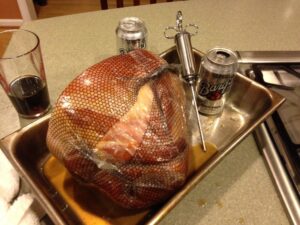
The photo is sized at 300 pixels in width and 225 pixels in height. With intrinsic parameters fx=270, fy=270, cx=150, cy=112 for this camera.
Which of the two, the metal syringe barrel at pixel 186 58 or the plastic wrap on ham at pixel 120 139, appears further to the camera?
the metal syringe barrel at pixel 186 58

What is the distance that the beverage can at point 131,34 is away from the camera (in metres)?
0.53

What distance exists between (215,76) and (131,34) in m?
0.18

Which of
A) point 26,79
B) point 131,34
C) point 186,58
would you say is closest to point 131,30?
point 131,34

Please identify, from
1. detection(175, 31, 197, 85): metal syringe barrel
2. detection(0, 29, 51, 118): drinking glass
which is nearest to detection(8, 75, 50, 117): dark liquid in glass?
detection(0, 29, 51, 118): drinking glass

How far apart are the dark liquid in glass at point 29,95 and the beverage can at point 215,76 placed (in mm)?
322

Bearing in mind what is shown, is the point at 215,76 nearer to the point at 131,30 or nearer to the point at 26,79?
the point at 131,30

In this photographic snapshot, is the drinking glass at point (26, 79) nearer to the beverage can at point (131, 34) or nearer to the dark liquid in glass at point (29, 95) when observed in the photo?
the dark liquid in glass at point (29, 95)

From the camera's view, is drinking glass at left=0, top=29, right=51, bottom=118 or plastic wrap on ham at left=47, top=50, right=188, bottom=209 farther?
drinking glass at left=0, top=29, right=51, bottom=118

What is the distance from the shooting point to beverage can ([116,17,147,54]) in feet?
1.74

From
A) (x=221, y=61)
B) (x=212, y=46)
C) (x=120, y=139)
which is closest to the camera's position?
(x=120, y=139)

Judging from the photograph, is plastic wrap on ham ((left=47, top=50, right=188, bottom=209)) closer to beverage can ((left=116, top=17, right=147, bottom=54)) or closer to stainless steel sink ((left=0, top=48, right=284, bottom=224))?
stainless steel sink ((left=0, top=48, right=284, bottom=224))

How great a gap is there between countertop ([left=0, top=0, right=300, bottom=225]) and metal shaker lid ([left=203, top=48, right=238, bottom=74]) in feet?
0.50

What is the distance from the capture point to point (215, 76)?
0.50 meters

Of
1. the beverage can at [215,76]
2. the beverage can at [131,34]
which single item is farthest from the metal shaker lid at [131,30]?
the beverage can at [215,76]
